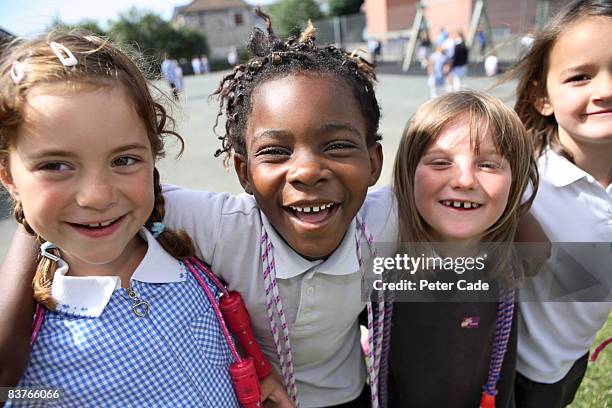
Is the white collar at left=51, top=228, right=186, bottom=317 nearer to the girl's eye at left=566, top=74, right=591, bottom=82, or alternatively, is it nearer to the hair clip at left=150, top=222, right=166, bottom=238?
the hair clip at left=150, top=222, right=166, bottom=238

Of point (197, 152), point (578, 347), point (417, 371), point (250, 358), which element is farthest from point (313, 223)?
point (197, 152)

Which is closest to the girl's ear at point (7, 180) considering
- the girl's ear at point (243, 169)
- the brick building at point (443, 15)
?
the girl's ear at point (243, 169)

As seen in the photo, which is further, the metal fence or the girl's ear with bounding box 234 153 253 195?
the metal fence

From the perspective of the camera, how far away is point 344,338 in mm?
1717

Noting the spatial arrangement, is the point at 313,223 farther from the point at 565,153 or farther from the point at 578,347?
the point at 578,347

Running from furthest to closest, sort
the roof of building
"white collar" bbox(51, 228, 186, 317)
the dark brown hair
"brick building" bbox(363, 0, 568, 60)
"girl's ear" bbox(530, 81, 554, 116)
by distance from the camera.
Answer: the roof of building < "brick building" bbox(363, 0, 568, 60) < "girl's ear" bbox(530, 81, 554, 116) < the dark brown hair < "white collar" bbox(51, 228, 186, 317)

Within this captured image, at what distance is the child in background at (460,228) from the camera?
4.99 feet

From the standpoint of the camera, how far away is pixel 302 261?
4.92 feet

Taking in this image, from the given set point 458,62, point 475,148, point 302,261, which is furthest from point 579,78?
point 458,62

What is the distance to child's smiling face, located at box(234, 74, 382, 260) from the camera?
1.30 m

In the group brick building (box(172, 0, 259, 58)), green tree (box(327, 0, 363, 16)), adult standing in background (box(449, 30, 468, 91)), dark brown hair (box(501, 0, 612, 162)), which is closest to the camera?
dark brown hair (box(501, 0, 612, 162))

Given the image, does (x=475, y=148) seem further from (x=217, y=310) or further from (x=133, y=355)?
(x=133, y=355)

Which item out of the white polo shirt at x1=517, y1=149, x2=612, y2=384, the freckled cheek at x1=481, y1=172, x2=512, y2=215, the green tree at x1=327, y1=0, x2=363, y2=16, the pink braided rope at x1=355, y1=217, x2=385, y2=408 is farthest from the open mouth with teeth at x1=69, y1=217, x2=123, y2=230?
the green tree at x1=327, y1=0, x2=363, y2=16

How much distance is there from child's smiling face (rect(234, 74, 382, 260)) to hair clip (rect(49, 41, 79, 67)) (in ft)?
1.64
